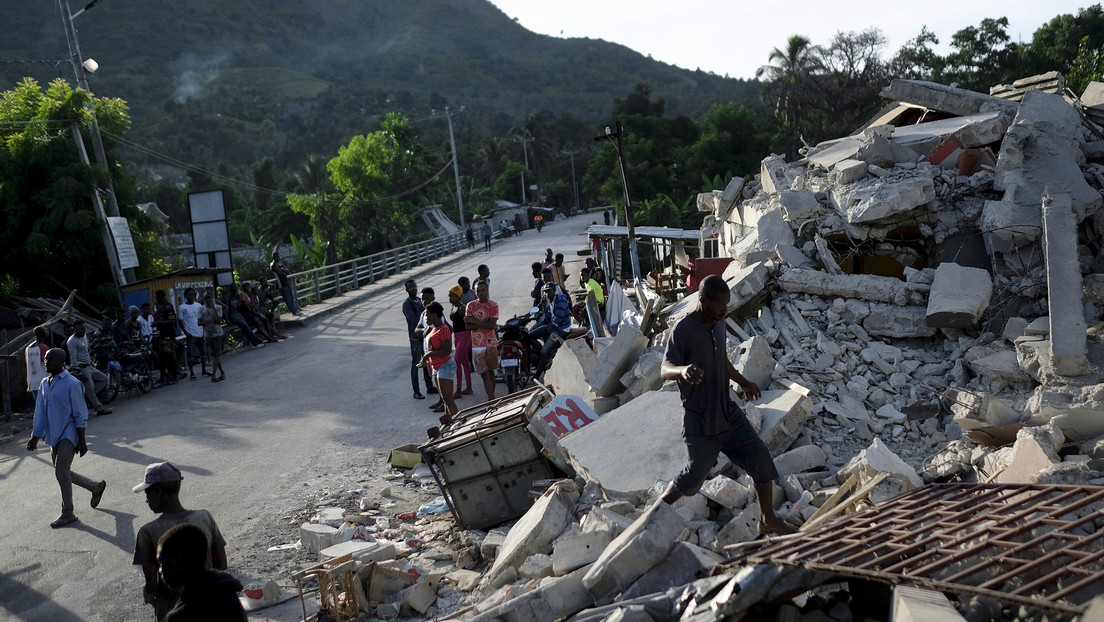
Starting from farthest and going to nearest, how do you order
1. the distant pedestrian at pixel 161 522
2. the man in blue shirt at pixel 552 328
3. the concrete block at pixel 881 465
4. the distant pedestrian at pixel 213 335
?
the distant pedestrian at pixel 213 335, the man in blue shirt at pixel 552 328, the concrete block at pixel 881 465, the distant pedestrian at pixel 161 522

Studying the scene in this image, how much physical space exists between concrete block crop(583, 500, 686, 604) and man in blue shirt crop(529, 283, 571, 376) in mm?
6376

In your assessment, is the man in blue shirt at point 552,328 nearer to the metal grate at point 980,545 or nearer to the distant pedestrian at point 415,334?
the distant pedestrian at point 415,334

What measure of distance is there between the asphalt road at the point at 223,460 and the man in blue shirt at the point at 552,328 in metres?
0.93

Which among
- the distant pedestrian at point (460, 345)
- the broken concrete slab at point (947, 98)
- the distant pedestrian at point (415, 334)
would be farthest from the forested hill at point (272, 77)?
the broken concrete slab at point (947, 98)

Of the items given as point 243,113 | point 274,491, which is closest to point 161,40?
point 243,113

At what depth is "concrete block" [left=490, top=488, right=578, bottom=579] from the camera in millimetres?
5148

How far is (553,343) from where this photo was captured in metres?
10.6

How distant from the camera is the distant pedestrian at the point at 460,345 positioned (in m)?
10.7

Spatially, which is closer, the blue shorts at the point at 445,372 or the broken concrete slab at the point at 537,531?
the broken concrete slab at the point at 537,531

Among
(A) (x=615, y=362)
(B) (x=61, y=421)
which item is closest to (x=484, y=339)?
(A) (x=615, y=362)

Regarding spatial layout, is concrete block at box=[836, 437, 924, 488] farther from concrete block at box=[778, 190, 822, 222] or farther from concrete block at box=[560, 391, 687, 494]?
concrete block at box=[778, 190, 822, 222]

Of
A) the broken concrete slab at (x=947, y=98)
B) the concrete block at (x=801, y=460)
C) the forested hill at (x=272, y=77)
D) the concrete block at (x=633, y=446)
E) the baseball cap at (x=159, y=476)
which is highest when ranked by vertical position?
the forested hill at (x=272, y=77)

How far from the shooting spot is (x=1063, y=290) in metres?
6.19

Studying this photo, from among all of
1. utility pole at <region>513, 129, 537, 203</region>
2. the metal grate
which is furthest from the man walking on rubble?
utility pole at <region>513, 129, 537, 203</region>
